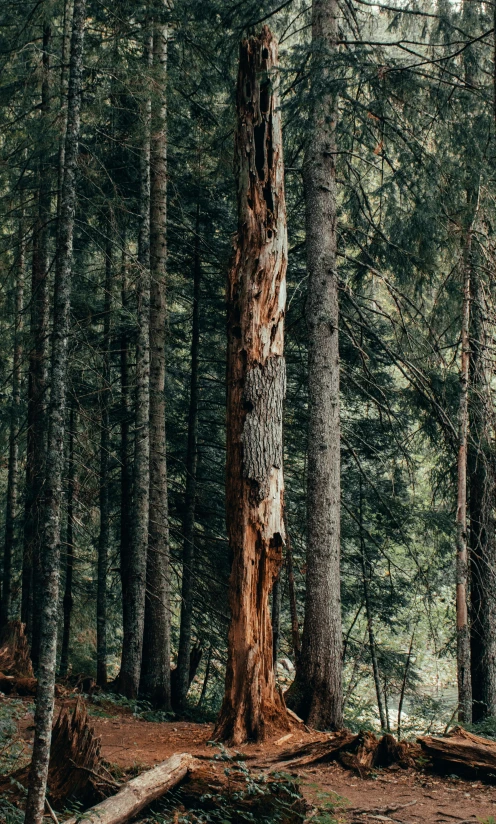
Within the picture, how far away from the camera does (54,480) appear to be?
18.0 feet

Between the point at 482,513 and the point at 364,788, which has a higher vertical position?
the point at 482,513

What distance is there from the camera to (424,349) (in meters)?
9.71

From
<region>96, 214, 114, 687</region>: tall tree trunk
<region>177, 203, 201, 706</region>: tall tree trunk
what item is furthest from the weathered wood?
<region>177, 203, 201, 706</region>: tall tree trunk

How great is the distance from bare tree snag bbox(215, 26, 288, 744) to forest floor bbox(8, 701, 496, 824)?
1.62ft

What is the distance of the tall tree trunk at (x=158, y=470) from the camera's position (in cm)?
1141

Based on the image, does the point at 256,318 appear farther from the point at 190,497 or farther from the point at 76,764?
the point at 190,497

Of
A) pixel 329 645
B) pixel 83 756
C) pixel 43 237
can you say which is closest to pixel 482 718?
pixel 329 645

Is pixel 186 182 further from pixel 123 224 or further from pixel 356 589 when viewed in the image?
pixel 356 589

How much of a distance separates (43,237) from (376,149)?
239 inches

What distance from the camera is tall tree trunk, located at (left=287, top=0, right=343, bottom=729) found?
830cm

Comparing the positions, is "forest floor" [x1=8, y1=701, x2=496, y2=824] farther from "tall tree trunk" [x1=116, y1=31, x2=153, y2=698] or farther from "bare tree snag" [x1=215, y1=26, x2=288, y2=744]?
"tall tree trunk" [x1=116, y1=31, x2=153, y2=698]

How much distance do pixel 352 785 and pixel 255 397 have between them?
3.94m

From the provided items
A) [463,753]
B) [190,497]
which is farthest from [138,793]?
[190,497]

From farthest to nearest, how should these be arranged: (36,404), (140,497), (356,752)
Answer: (36,404) < (140,497) < (356,752)
